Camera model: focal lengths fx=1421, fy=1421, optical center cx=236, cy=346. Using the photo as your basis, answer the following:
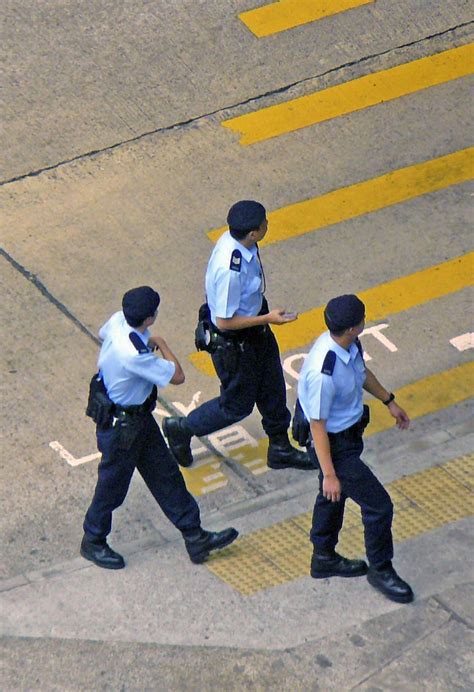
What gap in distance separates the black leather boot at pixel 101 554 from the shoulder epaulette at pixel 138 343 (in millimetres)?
1218

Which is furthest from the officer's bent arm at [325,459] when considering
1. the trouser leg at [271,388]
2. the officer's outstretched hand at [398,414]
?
the trouser leg at [271,388]

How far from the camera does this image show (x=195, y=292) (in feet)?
33.2

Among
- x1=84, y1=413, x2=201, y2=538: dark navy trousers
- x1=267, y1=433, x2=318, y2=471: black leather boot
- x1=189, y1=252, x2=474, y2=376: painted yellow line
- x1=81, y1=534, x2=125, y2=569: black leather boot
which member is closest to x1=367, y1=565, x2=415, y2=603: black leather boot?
x1=84, y1=413, x2=201, y2=538: dark navy trousers

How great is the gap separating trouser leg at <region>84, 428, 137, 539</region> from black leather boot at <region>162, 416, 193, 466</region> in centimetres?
87

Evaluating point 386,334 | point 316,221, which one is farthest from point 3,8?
point 386,334

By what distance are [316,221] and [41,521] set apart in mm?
3631

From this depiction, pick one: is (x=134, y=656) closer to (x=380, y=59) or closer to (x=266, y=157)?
(x=266, y=157)

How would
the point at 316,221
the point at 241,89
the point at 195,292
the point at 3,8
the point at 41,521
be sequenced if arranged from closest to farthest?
the point at 41,521
the point at 195,292
the point at 316,221
the point at 241,89
the point at 3,8

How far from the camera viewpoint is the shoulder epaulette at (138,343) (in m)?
7.34

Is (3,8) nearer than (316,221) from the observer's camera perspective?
No

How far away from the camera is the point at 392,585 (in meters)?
7.59

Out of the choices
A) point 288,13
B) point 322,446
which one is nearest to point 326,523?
point 322,446

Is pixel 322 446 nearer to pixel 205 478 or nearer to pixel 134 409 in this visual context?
pixel 134 409

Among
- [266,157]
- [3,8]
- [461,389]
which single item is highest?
Answer: [3,8]
